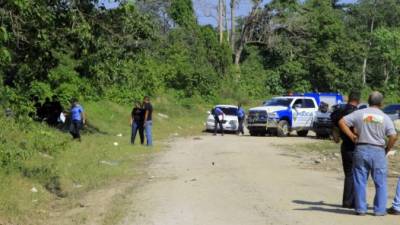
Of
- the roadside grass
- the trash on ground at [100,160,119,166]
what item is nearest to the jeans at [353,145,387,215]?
the roadside grass

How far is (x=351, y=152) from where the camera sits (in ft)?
37.3

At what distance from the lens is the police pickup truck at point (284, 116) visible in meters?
34.7

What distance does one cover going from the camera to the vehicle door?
115 ft

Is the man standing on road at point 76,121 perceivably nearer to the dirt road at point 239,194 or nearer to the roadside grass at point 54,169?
the roadside grass at point 54,169

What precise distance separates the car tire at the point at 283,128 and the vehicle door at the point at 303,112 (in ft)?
1.22

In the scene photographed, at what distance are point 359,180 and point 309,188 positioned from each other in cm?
405

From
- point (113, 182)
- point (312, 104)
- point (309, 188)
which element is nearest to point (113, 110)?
point (312, 104)

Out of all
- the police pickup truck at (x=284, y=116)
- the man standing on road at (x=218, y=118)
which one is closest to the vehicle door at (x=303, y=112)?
the police pickup truck at (x=284, y=116)

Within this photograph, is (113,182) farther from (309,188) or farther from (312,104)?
(312,104)

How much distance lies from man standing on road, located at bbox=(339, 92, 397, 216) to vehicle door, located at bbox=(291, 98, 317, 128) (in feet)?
80.2

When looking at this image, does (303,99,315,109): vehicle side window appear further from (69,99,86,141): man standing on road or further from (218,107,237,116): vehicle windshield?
(69,99,86,141): man standing on road

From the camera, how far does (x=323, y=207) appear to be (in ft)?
38.5

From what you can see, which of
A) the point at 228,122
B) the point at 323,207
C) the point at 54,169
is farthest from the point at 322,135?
the point at 323,207

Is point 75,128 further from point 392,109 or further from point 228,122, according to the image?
point 392,109
